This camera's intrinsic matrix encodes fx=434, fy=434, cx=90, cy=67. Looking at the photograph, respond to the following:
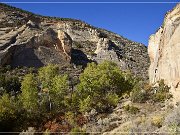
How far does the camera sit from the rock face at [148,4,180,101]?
115 ft

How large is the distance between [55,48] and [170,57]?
129 ft

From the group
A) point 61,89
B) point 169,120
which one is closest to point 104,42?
point 61,89

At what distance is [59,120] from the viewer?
3784cm

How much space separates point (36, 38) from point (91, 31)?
134 ft

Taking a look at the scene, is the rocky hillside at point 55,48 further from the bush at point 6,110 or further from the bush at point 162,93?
the bush at point 162,93

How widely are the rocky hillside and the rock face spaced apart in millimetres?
32784

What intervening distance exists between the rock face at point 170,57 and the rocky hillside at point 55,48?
32784 mm

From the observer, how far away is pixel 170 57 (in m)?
36.4

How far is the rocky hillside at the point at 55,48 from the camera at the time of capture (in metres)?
71.4

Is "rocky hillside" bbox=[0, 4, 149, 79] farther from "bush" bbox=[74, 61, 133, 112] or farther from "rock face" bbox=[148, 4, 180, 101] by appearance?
"rock face" bbox=[148, 4, 180, 101]

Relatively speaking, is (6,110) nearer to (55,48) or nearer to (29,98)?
(29,98)

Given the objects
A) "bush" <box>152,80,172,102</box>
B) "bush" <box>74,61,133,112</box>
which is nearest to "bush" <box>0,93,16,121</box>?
"bush" <box>74,61,133,112</box>

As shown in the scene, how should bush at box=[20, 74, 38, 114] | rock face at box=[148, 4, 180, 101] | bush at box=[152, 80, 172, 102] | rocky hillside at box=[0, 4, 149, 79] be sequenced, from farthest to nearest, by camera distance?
rocky hillside at box=[0, 4, 149, 79] → bush at box=[20, 74, 38, 114] → bush at box=[152, 80, 172, 102] → rock face at box=[148, 4, 180, 101]

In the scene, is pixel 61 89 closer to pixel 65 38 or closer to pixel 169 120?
pixel 169 120
